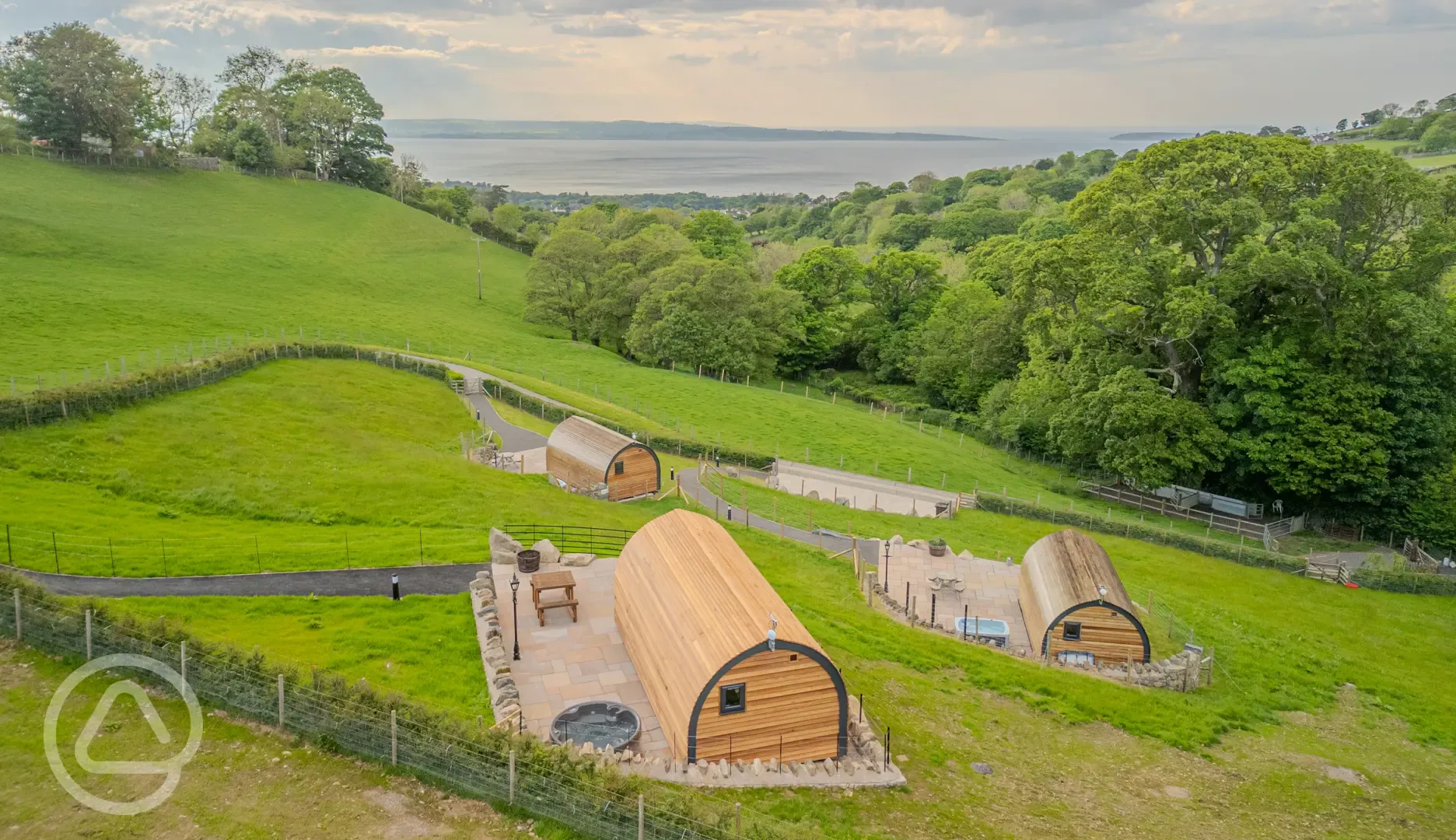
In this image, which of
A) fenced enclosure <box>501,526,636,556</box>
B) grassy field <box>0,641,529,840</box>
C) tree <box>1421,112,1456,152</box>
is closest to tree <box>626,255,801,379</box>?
fenced enclosure <box>501,526,636,556</box>

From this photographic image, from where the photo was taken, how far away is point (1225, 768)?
814 inches

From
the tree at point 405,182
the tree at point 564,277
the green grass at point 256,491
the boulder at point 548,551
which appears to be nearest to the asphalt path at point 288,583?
the green grass at point 256,491

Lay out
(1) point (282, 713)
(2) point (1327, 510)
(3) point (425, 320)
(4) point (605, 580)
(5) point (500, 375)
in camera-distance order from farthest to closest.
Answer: (3) point (425, 320) → (5) point (500, 375) → (2) point (1327, 510) → (4) point (605, 580) → (1) point (282, 713)

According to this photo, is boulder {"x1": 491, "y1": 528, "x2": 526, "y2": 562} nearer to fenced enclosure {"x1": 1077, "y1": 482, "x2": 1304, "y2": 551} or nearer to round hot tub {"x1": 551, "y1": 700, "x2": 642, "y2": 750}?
round hot tub {"x1": 551, "y1": 700, "x2": 642, "y2": 750}

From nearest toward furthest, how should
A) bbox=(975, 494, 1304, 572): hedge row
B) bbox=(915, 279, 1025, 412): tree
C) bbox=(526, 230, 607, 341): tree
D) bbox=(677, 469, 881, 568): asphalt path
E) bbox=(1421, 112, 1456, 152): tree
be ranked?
1. bbox=(677, 469, 881, 568): asphalt path
2. bbox=(975, 494, 1304, 572): hedge row
3. bbox=(915, 279, 1025, 412): tree
4. bbox=(526, 230, 607, 341): tree
5. bbox=(1421, 112, 1456, 152): tree

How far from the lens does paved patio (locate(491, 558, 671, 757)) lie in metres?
19.6

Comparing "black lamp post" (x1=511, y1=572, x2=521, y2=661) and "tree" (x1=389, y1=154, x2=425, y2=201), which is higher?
"tree" (x1=389, y1=154, x2=425, y2=201)

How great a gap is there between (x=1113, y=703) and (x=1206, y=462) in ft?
81.0

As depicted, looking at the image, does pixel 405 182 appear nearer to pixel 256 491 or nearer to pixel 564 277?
pixel 564 277

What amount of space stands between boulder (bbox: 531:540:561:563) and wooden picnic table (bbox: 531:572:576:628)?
352 cm

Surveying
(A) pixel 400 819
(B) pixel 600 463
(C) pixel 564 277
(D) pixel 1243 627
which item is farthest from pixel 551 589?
(C) pixel 564 277

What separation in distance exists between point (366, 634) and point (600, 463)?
643 inches

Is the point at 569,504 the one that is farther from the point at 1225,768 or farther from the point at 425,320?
the point at 425,320

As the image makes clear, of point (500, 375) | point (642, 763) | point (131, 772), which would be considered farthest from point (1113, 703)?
point (500, 375)
